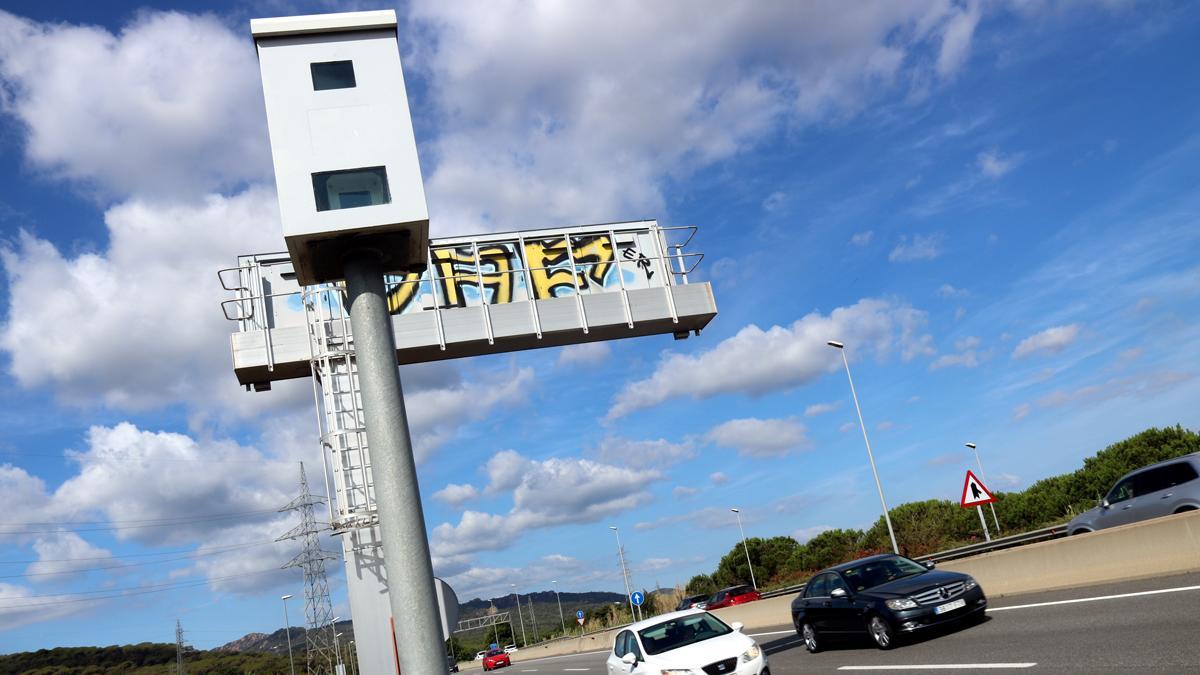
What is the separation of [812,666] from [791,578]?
159 ft

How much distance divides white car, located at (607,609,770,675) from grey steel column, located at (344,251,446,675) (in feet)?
20.3

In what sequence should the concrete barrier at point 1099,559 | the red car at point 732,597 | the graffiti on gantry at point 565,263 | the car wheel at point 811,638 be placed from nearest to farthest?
the concrete barrier at point 1099,559, the car wheel at point 811,638, the graffiti on gantry at point 565,263, the red car at point 732,597

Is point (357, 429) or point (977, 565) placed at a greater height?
point (357, 429)

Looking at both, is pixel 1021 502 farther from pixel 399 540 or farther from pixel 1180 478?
pixel 399 540

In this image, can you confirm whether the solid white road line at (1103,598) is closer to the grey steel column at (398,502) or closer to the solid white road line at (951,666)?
the solid white road line at (951,666)

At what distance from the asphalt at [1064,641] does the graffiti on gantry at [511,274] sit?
28.9 feet

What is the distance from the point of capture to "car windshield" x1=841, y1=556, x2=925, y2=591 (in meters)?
15.9

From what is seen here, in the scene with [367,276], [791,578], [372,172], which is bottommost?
[791,578]

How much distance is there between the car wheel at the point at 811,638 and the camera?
689 inches

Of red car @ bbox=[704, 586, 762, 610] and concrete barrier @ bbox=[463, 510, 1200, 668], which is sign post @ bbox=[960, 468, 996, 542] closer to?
concrete barrier @ bbox=[463, 510, 1200, 668]

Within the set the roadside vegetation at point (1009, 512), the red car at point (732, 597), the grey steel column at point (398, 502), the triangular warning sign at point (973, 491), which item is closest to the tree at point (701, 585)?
the roadside vegetation at point (1009, 512)

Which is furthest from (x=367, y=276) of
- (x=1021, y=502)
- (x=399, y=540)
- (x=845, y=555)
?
(x=845, y=555)

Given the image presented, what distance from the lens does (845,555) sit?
182ft

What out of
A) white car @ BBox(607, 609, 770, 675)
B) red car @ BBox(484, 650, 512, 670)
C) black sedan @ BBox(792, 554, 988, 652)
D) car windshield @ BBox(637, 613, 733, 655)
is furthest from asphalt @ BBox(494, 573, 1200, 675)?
red car @ BBox(484, 650, 512, 670)
